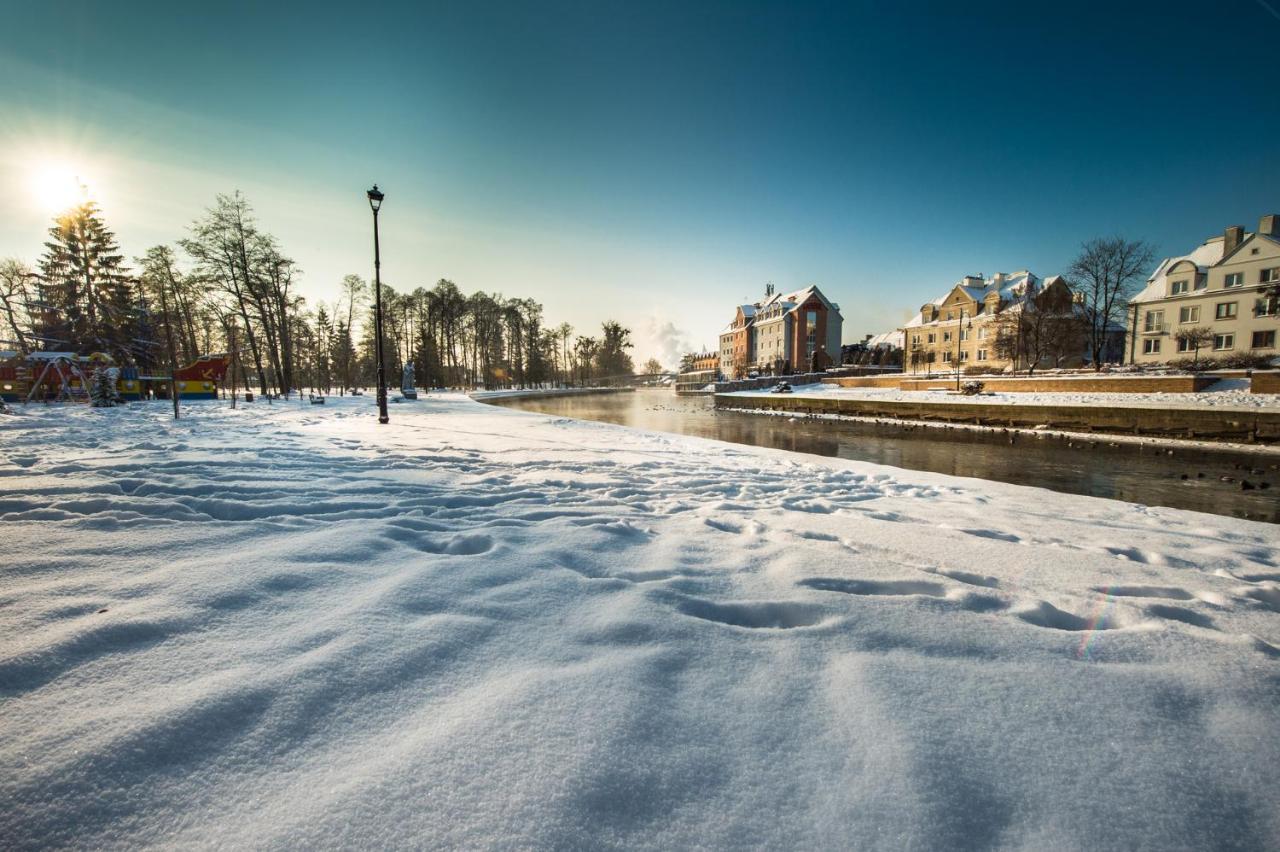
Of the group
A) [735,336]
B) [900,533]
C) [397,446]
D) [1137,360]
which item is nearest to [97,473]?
[397,446]

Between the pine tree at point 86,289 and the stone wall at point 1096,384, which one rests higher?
the pine tree at point 86,289

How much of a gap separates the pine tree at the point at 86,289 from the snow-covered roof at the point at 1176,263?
68.8 metres

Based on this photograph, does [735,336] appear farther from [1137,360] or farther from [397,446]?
[397,446]

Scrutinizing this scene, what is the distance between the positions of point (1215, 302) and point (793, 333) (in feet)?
109

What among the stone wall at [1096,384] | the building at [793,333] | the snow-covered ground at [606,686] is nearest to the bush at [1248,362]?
the stone wall at [1096,384]

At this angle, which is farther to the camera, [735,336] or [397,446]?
[735,336]

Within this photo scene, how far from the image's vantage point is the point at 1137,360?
38125mm

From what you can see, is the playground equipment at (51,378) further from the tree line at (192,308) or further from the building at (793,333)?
the building at (793,333)

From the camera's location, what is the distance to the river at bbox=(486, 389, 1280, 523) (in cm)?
845

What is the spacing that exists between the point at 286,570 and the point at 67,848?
159 cm

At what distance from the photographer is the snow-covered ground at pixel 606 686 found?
1.18 meters

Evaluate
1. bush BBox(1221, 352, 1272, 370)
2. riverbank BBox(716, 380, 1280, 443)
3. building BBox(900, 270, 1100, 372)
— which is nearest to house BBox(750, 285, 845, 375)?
building BBox(900, 270, 1100, 372)

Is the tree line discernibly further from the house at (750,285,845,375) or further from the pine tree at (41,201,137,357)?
the house at (750,285,845,375)

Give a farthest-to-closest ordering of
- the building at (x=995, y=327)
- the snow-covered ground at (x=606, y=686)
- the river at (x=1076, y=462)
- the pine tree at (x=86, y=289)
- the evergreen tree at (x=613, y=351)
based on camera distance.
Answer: the evergreen tree at (x=613, y=351) < the building at (x=995, y=327) < the pine tree at (x=86, y=289) < the river at (x=1076, y=462) < the snow-covered ground at (x=606, y=686)
